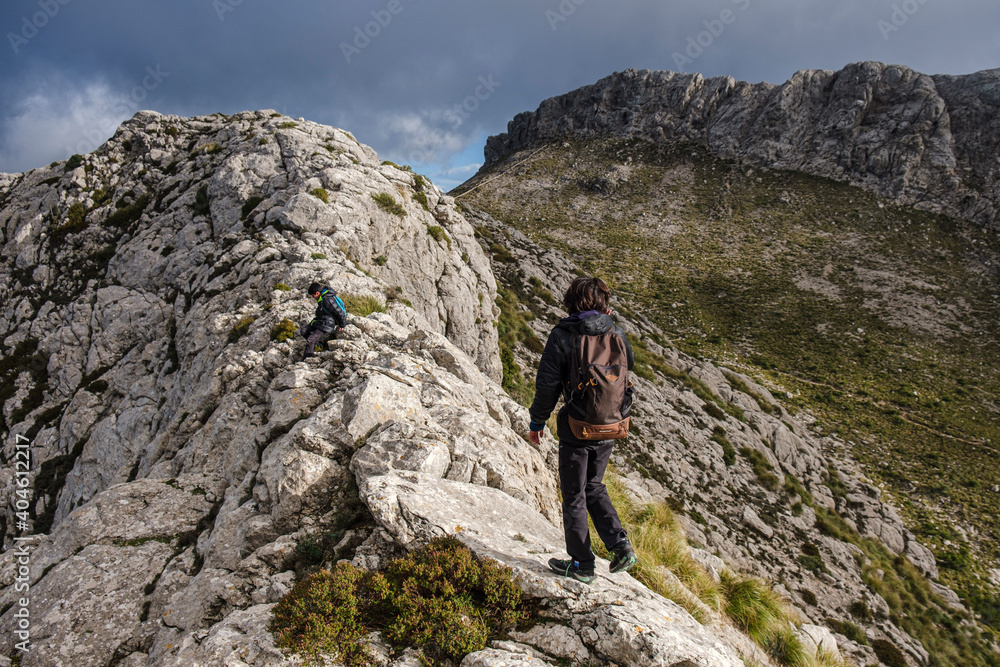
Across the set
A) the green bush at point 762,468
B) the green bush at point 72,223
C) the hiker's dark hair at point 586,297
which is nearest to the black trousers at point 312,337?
the hiker's dark hair at point 586,297

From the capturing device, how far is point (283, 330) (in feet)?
34.7

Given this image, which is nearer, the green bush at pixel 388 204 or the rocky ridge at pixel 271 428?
the rocky ridge at pixel 271 428

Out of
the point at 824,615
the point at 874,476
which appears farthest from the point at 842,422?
the point at 824,615

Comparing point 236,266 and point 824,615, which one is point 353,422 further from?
point 824,615

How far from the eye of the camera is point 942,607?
68.1ft

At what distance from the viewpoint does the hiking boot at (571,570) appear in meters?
4.79

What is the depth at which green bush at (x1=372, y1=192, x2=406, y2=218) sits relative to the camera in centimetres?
2020

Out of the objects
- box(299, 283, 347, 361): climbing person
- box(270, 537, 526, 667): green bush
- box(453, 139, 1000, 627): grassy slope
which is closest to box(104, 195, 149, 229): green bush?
box(299, 283, 347, 361): climbing person

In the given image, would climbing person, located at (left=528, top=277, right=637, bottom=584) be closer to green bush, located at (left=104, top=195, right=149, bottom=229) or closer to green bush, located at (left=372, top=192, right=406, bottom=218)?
green bush, located at (left=372, top=192, right=406, bottom=218)

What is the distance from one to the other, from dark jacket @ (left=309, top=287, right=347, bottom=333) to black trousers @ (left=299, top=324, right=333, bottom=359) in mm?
84

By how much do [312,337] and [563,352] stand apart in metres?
7.08

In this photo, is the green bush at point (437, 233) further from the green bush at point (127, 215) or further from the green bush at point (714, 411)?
the green bush at point (714, 411)

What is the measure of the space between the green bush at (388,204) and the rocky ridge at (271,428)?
0.17m

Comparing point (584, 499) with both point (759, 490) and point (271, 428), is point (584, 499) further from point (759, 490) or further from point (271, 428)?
point (759, 490)
